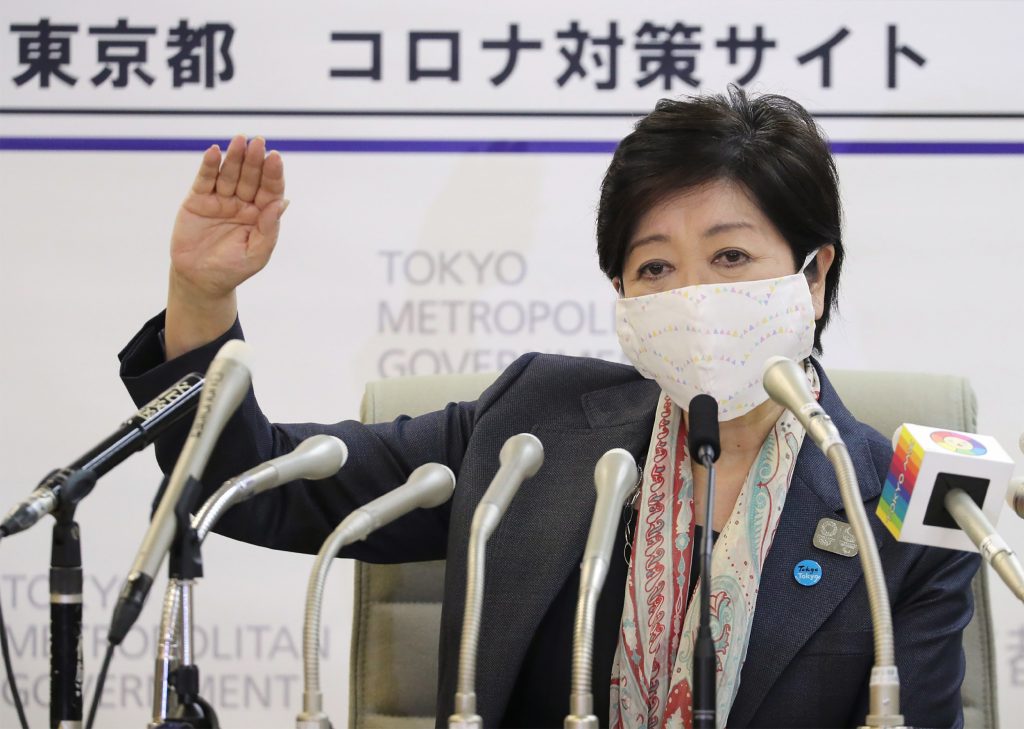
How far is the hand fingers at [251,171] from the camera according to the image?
1347mm


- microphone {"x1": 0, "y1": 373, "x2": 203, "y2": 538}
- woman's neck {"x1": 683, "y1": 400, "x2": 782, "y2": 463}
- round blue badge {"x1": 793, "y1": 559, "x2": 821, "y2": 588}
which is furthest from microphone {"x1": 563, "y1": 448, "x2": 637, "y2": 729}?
woman's neck {"x1": 683, "y1": 400, "x2": 782, "y2": 463}

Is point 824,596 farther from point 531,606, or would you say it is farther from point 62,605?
point 62,605

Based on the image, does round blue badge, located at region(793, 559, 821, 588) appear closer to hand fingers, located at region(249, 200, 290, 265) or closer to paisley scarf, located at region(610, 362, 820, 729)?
paisley scarf, located at region(610, 362, 820, 729)

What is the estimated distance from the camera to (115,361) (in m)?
2.27

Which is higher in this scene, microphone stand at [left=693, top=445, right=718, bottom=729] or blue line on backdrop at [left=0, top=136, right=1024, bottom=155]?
blue line on backdrop at [left=0, top=136, right=1024, bottom=155]

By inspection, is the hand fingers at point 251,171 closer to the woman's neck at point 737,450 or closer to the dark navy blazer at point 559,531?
the dark navy blazer at point 559,531

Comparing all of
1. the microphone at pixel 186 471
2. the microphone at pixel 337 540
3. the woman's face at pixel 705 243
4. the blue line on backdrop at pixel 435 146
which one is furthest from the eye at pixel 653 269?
the blue line on backdrop at pixel 435 146

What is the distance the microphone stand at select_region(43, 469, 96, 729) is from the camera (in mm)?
920

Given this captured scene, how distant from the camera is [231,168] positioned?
1.36m

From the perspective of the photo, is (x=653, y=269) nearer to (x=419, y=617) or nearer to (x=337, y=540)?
(x=419, y=617)

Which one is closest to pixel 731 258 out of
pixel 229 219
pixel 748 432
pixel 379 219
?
pixel 748 432

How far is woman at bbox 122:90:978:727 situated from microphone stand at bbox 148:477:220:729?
422 mm

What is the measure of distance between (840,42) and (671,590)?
49.1 inches

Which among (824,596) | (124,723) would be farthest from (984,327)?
(124,723)
